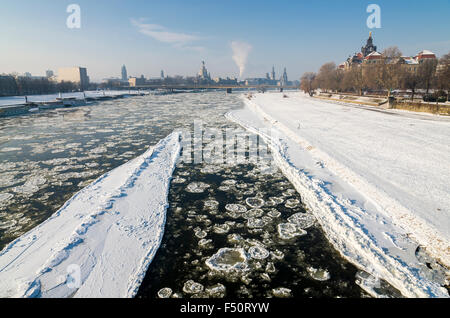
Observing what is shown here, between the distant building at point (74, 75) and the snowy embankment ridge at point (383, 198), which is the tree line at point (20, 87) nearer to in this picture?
the distant building at point (74, 75)

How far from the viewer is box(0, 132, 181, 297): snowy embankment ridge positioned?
14.8 ft

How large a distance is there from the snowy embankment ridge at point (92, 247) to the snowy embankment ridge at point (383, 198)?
4.66m

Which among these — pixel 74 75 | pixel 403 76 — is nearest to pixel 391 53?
pixel 403 76

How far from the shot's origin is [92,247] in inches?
222

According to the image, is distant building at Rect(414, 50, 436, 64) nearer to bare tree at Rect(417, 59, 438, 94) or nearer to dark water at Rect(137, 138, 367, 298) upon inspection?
bare tree at Rect(417, 59, 438, 94)

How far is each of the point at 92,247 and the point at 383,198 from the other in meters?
8.30

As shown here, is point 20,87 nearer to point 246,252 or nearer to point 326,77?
point 326,77

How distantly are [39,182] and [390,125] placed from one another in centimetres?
2387

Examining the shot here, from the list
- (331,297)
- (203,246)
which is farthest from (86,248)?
(331,297)

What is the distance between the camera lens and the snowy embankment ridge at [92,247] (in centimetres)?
453

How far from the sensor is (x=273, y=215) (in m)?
7.22

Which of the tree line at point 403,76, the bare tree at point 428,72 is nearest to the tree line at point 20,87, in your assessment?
the tree line at point 403,76
